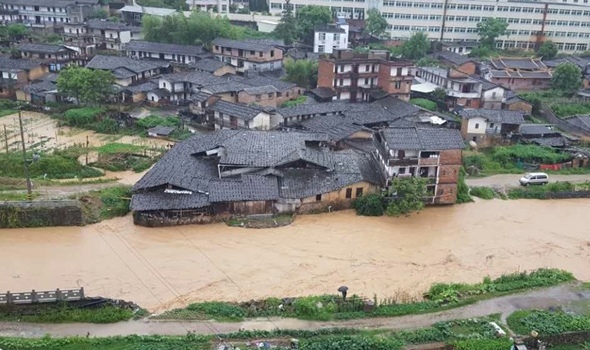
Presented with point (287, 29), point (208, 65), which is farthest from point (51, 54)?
point (287, 29)

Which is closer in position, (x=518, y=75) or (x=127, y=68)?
(x=127, y=68)

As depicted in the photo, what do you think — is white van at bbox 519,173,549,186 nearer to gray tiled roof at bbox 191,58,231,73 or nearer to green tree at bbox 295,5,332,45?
gray tiled roof at bbox 191,58,231,73

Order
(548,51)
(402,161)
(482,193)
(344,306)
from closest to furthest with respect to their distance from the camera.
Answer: (344,306)
(402,161)
(482,193)
(548,51)

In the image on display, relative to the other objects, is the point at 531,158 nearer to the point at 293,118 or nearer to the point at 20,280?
the point at 293,118

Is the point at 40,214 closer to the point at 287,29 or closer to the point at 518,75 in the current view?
the point at 287,29

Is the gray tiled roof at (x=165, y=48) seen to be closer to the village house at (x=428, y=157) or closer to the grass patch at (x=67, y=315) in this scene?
the village house at (x=428, y=157)

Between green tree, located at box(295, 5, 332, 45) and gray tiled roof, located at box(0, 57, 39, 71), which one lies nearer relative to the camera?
gray tiled roof, located at box(0, 57, 39, 71)

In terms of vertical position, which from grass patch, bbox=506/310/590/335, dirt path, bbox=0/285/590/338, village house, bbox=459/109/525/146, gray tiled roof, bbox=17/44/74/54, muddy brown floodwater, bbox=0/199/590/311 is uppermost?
gray tiled roof, bbox=17/44/74/54

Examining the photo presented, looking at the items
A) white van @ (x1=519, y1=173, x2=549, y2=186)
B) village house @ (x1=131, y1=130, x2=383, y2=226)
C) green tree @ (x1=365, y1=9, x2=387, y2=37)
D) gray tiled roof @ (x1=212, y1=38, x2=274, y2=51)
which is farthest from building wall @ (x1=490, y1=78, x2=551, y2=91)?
village house @ (x1=131, y1=130, x2=383, y2=226)
